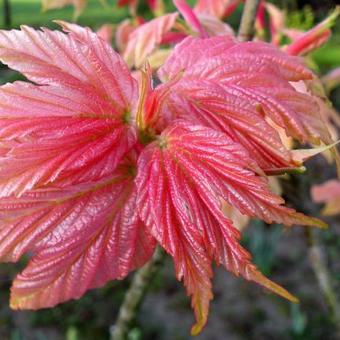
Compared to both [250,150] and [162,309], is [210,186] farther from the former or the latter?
[162,309]

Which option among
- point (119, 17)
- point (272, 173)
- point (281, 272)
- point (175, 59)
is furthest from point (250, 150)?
point (119, 17)

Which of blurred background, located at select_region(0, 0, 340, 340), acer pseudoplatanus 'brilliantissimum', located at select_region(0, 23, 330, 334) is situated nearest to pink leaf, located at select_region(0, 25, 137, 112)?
acer pseudoplatanus 'brilliantissimum', located at select_region(0, 23, 330, 334)

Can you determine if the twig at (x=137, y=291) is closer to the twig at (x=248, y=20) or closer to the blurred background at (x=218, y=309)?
the twig at (x=248, y=20)

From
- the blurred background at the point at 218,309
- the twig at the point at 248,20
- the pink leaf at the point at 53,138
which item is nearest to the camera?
the pink leaf at the point at 53,138

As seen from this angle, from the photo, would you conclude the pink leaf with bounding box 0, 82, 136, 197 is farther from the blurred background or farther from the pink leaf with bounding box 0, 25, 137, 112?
the blurred background

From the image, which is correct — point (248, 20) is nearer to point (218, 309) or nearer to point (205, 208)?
point (205, 208)

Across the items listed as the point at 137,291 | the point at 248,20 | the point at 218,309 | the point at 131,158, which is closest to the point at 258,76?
the point at 131,158

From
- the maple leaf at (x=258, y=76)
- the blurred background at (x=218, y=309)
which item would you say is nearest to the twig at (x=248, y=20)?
the maple leaf at (x=258, y=76)

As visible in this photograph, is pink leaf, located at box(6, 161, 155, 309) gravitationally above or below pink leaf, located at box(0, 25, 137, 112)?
below
